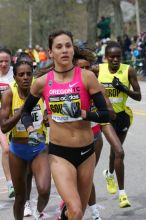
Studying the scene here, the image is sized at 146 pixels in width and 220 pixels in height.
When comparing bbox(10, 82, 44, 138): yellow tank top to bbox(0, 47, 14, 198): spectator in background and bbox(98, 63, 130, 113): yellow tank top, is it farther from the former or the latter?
bbox(0, 47, 14, 198): spectator in background

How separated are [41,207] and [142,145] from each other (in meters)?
5.81

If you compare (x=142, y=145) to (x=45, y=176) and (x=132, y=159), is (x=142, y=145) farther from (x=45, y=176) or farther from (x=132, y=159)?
(x=45, y=176)

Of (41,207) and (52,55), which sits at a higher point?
(52,55)

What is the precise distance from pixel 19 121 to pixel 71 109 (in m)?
1.32

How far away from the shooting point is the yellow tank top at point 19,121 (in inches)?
256

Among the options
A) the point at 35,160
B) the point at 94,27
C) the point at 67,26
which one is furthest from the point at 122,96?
the point at 67,26

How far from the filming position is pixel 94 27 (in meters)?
36.3

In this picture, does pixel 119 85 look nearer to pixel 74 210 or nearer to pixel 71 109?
pixel 71 109

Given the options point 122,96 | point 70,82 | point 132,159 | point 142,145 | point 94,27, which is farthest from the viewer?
point 94,27

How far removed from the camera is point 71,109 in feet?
17.6

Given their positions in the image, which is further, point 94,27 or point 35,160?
point 94,27

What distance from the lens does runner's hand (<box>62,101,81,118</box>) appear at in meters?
5.37

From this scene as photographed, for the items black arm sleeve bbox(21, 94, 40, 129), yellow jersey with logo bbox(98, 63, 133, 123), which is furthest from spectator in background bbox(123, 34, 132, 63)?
black arm sleeve bbox(21, 94, 40, 129)

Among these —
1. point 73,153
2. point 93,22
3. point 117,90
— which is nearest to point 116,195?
point 117,90
